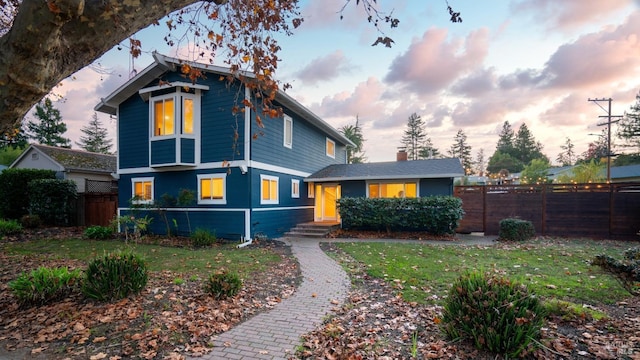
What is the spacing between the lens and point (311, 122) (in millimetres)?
16484

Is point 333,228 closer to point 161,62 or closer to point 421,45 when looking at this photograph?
point 421,45

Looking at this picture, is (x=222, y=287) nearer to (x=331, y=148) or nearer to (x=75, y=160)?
(x=331, y=148)

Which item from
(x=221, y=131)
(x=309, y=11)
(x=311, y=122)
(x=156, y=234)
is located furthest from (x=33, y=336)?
(x=311, y=122)

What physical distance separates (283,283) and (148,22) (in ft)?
16.1

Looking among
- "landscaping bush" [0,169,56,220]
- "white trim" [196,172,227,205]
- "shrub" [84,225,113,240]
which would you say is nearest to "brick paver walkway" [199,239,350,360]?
"white trim" [196,172,227,205]

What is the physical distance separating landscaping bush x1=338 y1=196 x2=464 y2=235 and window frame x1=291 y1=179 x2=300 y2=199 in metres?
Answer: 2.51

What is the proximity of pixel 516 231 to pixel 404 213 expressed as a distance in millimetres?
4194

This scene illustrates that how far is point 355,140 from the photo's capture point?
43.4 meters

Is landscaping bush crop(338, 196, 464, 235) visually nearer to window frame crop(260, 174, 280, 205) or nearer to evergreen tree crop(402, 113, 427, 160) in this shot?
window frame crop(260, 174, 280, 205)

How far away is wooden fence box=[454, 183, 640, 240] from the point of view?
38.6ft

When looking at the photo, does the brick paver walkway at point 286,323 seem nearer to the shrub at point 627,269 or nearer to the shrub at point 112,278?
the shrub at point 112,278

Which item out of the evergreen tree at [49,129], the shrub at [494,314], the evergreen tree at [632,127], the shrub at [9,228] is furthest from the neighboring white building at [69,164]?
the evergreen tree at [632,127]

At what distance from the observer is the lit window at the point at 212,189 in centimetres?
1209

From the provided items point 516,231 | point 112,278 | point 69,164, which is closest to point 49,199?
point 69,164
